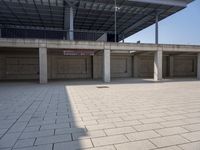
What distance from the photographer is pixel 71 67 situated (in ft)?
62.8

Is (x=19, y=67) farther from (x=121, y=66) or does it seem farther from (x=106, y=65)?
(x=121, y=66)

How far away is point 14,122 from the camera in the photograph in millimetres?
4273

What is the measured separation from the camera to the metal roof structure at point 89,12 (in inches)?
663

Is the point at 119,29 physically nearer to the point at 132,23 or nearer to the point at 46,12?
the point at 132,23

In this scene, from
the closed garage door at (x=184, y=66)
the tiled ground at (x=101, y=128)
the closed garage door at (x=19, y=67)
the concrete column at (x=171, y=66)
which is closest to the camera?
the tiled ground at (x=101, y=128)

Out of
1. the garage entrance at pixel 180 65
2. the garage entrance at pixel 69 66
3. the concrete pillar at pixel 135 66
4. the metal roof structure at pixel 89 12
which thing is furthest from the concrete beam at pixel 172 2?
the garage entrance at pixel 69 66

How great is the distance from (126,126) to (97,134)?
2.64 ft

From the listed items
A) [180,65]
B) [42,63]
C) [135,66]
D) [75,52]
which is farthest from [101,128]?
[180,65]

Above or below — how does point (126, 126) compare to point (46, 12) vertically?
below

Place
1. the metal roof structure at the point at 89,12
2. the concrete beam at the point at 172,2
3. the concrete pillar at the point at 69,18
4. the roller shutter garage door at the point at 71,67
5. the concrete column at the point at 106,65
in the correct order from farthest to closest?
the roller shutter garage door at the point at 71,67
the concrete beam at the point at 172,2
the metal roof structure at the point at 89,12
the concrete pillar at the point at 69,18
the concrete column at the point at 106,65

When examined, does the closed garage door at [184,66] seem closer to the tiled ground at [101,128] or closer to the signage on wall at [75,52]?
the signage on wall at [75,52]

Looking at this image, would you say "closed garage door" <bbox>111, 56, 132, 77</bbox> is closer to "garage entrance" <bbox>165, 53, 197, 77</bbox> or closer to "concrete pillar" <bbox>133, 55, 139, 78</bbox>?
"concrete pillar" <bbox>133, 55, 139, 78</bbox>

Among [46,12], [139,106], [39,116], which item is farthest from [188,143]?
[46,12]

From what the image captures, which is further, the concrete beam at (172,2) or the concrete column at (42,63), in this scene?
the concrete beam at (172,2)
